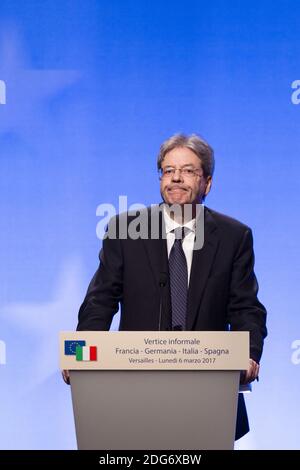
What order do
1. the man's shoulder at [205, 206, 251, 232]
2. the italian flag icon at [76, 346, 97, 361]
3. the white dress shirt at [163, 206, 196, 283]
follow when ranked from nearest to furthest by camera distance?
the italian flag icon at [76, 346, 97, 361] < the white dress shirt at [163, 206, 196, 283] < the man's shoulder at [205, 206, 251, 232]

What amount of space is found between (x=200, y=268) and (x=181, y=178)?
0.37 metres

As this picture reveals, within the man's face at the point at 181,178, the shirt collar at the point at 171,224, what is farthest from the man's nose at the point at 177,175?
the shirt collar at the point at 171,224

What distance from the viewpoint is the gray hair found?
337cm

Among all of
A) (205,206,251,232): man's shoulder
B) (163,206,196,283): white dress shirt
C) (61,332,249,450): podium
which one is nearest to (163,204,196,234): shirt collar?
(163,206,196,283): white dress shirt

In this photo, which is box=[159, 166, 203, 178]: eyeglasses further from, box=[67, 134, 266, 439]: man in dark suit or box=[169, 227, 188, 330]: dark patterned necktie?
box=[169, 227, 188, 330]: dark patterned necktie

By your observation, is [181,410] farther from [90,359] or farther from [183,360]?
[90,359]

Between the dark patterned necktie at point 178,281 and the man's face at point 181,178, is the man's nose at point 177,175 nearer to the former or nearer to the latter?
the man's face at point 181,178

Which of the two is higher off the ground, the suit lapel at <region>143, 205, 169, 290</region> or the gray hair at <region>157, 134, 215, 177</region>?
the gray hair at <region>157, 134, 215, 177</region>

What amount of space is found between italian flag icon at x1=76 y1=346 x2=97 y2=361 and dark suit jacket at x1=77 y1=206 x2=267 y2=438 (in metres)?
0.56

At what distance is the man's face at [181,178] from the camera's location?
3.32 metres

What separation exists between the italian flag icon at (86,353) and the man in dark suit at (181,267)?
1.66 feet

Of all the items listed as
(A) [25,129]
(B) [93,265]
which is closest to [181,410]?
(B) [93,265]

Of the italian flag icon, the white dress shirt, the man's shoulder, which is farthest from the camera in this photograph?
the man's shoulder
